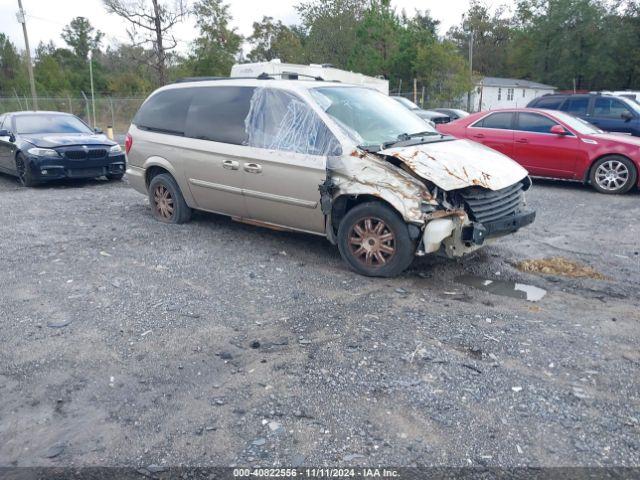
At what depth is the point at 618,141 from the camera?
991 cm

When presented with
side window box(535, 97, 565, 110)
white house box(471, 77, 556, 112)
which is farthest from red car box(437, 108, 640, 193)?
white house box(471, 77, 556, 112)

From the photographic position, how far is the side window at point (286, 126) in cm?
578

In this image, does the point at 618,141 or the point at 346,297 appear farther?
the point at 618,141

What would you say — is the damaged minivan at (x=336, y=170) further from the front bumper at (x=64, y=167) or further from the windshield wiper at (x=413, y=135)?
the front bumper at (x=64, y=167)

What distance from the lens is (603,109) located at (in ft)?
42.4

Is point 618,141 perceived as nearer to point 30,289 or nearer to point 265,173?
point 265,173

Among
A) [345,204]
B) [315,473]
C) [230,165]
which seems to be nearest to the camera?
[315,473]

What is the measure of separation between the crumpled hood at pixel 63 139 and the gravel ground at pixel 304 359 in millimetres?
4703

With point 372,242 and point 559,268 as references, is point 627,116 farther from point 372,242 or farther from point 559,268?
point 372,242

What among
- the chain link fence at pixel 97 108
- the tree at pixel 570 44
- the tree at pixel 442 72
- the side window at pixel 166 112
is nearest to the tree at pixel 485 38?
the tree at pixel 570 44

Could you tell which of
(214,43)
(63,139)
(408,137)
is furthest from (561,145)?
(214,43)

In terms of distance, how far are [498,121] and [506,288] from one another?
6.71 m

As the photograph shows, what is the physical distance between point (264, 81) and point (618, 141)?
683cm

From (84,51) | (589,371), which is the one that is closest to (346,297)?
(589,371)
